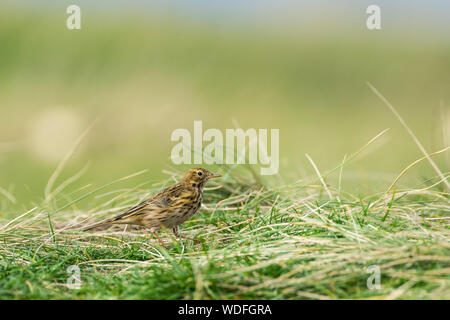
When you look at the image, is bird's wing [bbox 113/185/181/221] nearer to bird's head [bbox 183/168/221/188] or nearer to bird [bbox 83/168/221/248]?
bird [bbox 83/168/221/248]

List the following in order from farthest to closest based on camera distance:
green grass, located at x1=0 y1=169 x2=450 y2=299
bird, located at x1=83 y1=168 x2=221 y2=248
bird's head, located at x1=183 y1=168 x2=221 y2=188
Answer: bird's head, located at x1=183 y1=168 x2=221 y2=188, bird, located at x1=83 y1=168 x2=221 y2=248, green grass, located at x1=0 y1=169 x2=450 y2=299

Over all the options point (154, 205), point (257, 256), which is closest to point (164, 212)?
point (154, 205)

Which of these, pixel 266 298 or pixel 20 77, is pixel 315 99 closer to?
pixel 20 77

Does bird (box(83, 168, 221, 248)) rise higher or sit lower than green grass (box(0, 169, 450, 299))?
higher

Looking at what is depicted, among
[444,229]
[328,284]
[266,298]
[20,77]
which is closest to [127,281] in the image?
[266,298]

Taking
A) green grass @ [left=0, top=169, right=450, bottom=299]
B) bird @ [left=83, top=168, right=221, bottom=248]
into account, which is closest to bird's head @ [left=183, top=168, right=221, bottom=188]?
bird @ [left=83, top=168, right=221, bottom=248]

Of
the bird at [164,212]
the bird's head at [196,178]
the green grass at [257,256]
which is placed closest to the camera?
the green grass at [257,256]

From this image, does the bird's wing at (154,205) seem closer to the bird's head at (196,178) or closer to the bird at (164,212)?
the bird at (164,212)

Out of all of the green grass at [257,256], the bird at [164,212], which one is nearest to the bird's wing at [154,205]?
the bird at [164,212]
